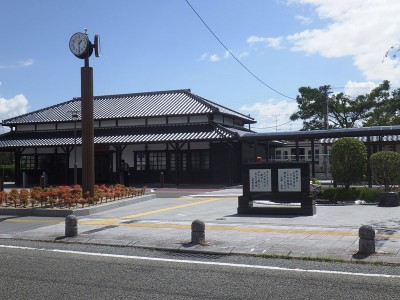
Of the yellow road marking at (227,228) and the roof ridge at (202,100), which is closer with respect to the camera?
the yellow road marking at (227,228)

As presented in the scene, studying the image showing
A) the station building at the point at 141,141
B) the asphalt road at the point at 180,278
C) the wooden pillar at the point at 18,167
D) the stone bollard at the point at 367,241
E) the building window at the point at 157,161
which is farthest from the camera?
the wooden pillar at the point at 18,167

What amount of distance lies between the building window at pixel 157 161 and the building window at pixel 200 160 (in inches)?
87.6

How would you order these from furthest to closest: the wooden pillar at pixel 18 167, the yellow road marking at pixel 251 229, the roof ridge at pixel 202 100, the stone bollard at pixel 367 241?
the wooden pillar at pixel 18 167 < the roof ridge at pixel 202 100 < the yellow road marking at pixel 251 229 < the stone bollard at pixel 367 241

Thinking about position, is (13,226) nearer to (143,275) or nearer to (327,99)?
(143,275)

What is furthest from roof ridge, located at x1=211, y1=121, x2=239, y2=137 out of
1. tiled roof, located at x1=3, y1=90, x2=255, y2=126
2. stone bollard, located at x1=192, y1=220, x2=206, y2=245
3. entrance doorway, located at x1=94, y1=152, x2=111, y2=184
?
stone bollard, located at x1=192, y1=220, x2=206, y2=245

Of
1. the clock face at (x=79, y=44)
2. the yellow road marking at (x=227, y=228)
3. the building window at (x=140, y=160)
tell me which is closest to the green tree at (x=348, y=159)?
the yellow road marking at (x=227, y=228)

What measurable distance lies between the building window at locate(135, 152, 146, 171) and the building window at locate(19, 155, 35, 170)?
8.83 meters

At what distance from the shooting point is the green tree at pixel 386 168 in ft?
Result: 54.3

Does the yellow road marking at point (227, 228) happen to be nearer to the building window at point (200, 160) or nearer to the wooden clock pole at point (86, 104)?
the wooden clock pole at point (86, 104)

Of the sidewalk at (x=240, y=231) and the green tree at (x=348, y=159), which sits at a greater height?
the green tree at (x=348, y=159)

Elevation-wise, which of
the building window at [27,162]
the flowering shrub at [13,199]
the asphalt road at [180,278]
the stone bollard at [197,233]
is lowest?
the asphalt road at [180,278]

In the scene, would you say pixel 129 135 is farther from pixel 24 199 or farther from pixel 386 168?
pixel 386 168

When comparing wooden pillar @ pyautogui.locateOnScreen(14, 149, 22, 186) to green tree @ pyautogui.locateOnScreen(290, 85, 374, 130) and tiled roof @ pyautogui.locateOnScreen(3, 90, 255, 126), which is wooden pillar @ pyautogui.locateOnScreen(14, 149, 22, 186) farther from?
green tree @ pyautogui.locateOnScreen(290, 85, 374, 130)

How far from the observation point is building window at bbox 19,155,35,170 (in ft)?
119
